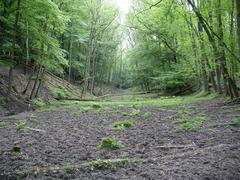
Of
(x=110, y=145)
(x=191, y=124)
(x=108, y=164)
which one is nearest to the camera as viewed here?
(x=108, y=164)

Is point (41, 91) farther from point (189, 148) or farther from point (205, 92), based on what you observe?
point (189, 148)

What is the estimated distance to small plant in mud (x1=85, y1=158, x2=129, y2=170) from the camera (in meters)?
4.93

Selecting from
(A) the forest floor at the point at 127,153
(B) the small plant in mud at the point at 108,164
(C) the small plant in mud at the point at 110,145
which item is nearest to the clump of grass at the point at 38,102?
(A) the forest floor at the point at 127,153

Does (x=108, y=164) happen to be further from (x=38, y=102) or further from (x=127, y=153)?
(x=38, y=102)

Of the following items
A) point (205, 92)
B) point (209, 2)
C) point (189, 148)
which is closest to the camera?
point (189, 148)

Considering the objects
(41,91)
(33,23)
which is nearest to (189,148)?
(33,23)

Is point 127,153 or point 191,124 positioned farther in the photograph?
point 191,124

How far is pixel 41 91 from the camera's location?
64.3ft

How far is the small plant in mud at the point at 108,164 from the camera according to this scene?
4930mm

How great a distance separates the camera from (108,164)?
4992 mm

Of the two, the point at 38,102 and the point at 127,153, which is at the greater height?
the point at 38,102

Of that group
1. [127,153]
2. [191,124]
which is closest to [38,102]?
[191,124]

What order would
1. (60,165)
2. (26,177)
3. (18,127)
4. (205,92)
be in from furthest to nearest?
(205,92), (18,127), (60,165), (26,177)

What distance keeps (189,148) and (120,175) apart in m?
2.06
